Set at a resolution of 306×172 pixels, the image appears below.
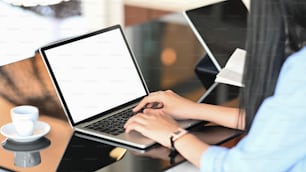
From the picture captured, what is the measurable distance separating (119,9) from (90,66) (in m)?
2.37

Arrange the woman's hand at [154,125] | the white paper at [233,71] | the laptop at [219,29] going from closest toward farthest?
the woman's hand at [154,125] → the white paper at [233,71] → the laptop at [219,29]

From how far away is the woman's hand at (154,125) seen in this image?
142 centimetres

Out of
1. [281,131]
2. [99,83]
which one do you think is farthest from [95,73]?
[281,131]

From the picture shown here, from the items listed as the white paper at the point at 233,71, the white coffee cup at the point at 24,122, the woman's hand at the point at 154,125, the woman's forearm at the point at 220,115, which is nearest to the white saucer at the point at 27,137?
the white coffee cup at the point at 24,122

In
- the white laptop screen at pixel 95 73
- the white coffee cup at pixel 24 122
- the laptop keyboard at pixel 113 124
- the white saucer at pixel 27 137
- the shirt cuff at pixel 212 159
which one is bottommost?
the shirt cuff at pixel 212 159

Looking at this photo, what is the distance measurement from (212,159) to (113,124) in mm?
298

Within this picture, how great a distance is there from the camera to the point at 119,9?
3.95m

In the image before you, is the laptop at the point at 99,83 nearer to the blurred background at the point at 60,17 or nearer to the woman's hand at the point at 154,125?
the woman's hand at the point at 154,125

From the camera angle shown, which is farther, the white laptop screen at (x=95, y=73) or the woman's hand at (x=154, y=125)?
the white laptop screen at (x=95, y=73)

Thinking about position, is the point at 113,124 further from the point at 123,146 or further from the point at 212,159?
the point at 212,159

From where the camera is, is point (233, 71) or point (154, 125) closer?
point (154, 125)

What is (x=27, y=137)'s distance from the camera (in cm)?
145

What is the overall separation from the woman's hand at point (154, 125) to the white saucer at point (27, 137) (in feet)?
0.63

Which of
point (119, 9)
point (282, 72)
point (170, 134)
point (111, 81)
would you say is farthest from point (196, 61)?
point (119, 9)
